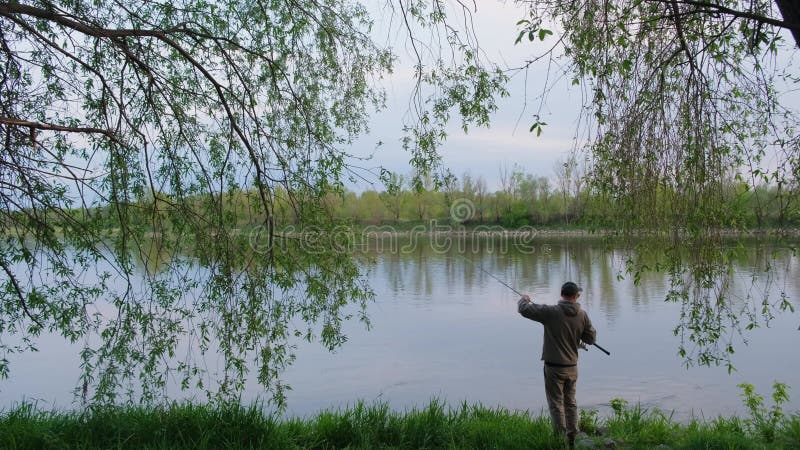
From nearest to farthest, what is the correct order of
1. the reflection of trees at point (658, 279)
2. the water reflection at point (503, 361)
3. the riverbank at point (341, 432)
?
the riverbank at point (341, 432), the reflection of trees at point (658, 279), the water reflection at point (503, 361)

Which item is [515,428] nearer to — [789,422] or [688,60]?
[789,422]

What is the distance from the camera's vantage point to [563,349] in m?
4.95

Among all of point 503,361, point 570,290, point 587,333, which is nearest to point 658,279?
point 503,361

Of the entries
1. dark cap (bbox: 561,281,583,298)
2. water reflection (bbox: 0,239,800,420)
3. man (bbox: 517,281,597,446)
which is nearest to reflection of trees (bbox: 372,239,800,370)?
water reflection (bbox: 0,239,800,420)

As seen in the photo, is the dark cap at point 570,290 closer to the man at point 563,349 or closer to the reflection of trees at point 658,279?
the man at point 563,349

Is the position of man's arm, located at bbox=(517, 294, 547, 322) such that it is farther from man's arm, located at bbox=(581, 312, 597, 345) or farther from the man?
man's arm, located at bbox=(581, 312, 597, 345)

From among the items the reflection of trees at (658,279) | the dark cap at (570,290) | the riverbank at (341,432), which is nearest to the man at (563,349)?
the dark cap at (570,290)

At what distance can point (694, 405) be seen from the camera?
8.74m

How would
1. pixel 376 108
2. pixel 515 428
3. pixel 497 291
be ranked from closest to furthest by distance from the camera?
pixel 515 428 → pixel 376 108 → pixel 497 291

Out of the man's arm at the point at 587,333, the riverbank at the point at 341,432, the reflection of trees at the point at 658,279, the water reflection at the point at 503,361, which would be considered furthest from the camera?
the water reflection at the point at 503,361

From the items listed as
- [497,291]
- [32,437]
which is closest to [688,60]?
[32,437]

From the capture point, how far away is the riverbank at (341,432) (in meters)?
4.91

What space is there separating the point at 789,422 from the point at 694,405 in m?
3.06

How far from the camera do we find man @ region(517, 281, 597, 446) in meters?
4.94
